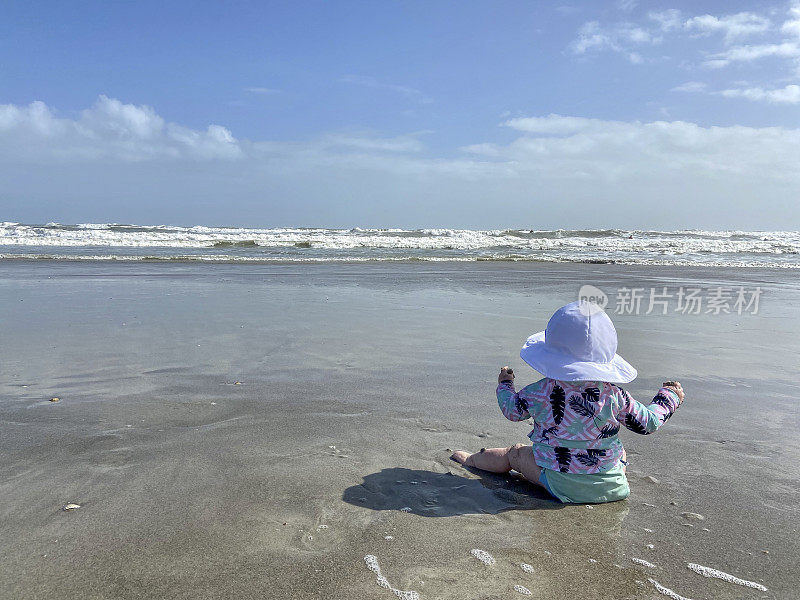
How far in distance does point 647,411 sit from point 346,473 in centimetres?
153

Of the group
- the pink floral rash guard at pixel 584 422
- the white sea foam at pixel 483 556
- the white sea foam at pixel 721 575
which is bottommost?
the white sea foam at pixel 721 575

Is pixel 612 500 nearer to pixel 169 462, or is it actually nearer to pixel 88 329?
pixel 169 462

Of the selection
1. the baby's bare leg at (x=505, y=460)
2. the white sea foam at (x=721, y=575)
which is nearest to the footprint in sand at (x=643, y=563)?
the white sea foam at (x=721, y=575)

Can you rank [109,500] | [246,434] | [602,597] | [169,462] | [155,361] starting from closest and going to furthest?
[602,597] → [109,500] → [169,462] → [246,434] → [155,361]

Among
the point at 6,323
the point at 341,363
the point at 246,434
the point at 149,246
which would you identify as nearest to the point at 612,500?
the point at 246,434

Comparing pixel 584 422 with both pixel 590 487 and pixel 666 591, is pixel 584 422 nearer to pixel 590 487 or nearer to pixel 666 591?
pixel 590 487

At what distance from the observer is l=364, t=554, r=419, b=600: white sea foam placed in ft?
7.04

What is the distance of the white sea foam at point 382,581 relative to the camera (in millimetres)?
2145

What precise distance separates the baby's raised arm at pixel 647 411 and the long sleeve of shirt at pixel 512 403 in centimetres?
45

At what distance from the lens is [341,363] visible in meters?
5.79

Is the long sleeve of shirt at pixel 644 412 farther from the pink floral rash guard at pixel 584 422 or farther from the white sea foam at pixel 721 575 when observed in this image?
the white sea foam at pixel 721 575

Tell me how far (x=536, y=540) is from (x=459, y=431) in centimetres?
140

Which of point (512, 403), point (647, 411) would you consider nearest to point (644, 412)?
point (647, 411)
